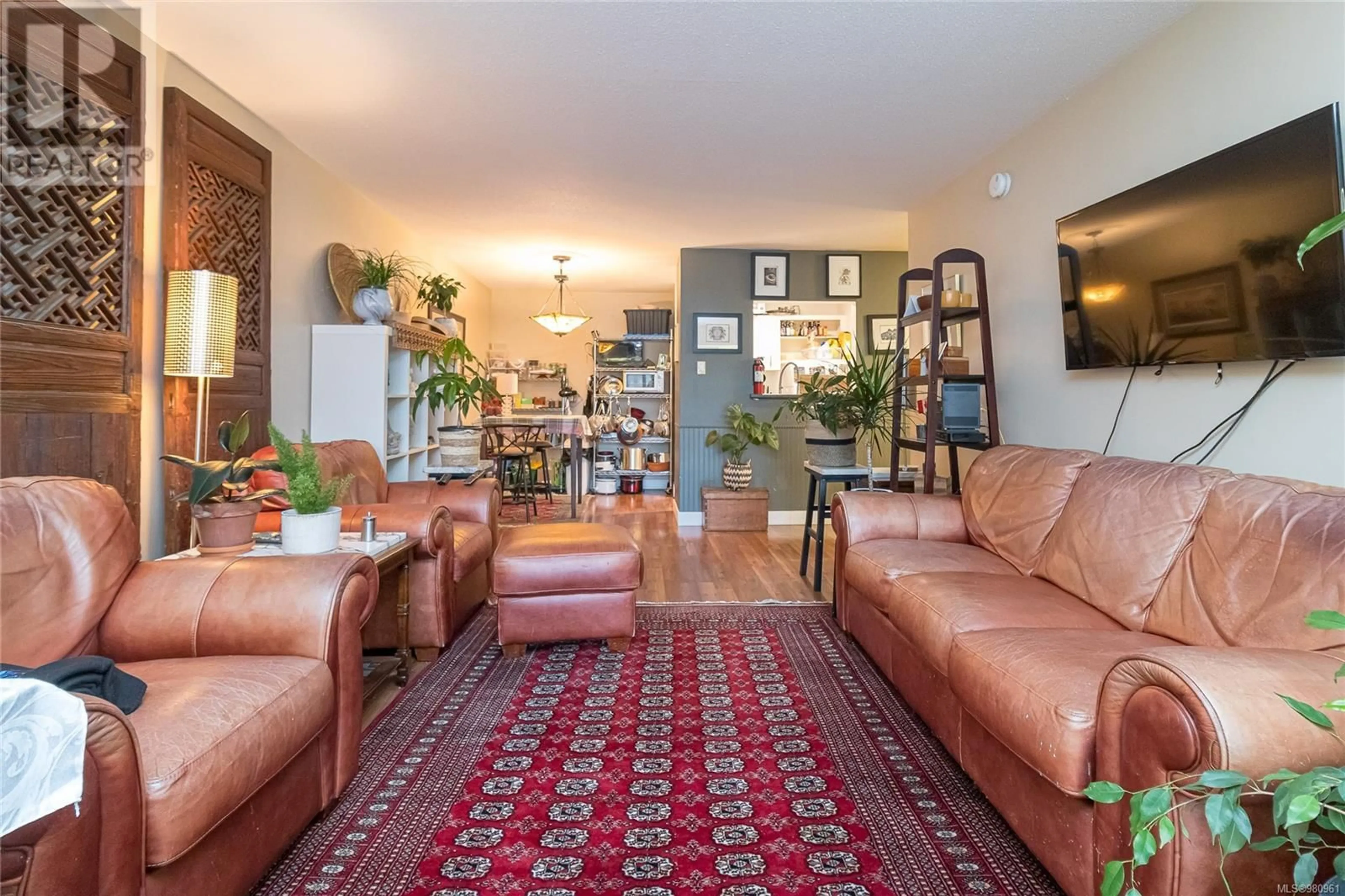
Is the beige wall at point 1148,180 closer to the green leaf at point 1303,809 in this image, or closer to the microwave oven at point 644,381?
the green leaf at point 1303,809

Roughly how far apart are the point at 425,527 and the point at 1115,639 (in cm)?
224

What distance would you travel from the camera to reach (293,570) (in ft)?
5.06

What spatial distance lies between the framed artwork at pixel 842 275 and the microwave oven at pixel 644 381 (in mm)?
2309

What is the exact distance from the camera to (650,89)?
2.69 m

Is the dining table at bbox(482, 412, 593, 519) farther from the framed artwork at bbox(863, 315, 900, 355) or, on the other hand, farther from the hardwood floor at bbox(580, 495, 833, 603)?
the framed artwork at bbox(863, 315, 900, 355)

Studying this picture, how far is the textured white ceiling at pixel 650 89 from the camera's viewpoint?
2215mm

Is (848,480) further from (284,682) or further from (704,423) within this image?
(284,682)

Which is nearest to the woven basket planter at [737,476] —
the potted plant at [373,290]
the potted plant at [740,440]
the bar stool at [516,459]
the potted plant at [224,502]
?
the potted plant at [740,440]

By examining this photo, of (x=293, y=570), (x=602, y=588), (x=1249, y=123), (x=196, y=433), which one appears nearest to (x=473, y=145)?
(x=196, y=433)

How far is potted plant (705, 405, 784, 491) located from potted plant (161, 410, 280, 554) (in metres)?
4.04

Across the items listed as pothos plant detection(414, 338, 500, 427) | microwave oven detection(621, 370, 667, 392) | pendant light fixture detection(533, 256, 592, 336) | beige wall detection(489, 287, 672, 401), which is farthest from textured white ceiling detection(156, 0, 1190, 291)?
beige wall detection(489, 287, 672, 401)

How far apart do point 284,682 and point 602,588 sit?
1.42 meters

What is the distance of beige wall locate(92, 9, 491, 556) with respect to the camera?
95.3 inches

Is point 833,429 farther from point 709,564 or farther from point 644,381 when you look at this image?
point 644,381
